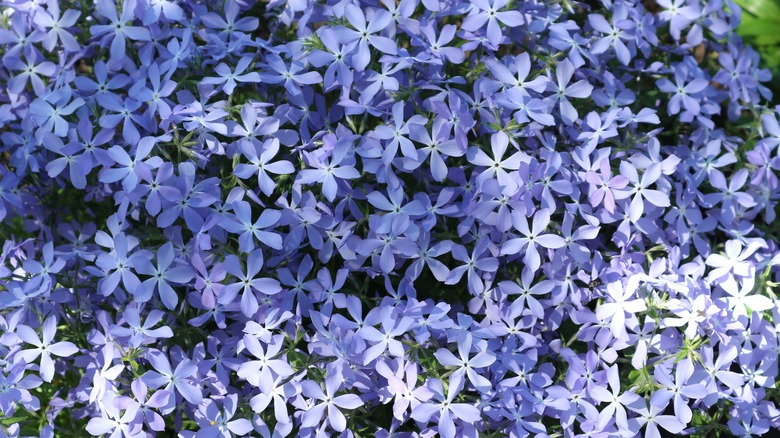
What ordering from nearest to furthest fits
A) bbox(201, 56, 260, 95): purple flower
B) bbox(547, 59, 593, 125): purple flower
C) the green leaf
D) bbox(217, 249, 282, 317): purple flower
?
bbox(217, 249, 282, 317): purple flower < bbox(201, 56, 260, 95): purple flower < bbox(547, 59, 593, 125): purple flower < the green leaf

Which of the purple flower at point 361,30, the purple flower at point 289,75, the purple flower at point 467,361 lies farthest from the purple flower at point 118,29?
the purple flower at point 467,361

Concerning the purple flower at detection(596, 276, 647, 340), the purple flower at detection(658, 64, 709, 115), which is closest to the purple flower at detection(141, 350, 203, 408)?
the purple flower at detection(596, 276, 647, 340)

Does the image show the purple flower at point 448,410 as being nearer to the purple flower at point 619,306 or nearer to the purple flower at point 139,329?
the purple flower at point 619,306

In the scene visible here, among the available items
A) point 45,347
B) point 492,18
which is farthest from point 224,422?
point 492,18

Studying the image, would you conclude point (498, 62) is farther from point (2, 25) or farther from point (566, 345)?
point (2, 25)

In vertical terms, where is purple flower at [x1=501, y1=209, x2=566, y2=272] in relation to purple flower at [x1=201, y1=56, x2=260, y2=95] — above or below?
below

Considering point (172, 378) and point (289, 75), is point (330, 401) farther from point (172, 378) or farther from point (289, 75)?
point (289, 75)

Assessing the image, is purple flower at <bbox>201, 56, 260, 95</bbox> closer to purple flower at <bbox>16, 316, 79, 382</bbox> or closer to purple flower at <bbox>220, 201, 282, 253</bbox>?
purple flower at <bbox>220, 201, 282, 253</bbox>

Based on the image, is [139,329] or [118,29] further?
[118,29]

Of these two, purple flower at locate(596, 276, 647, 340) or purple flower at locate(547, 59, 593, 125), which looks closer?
purple flower at locate(596, 276, 647, 340)
